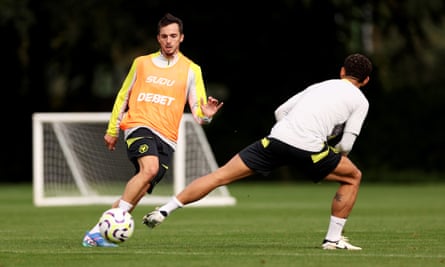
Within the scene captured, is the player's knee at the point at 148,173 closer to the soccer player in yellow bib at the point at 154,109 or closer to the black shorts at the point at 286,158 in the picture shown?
the soccer player in yellow bib at the point at 154,109

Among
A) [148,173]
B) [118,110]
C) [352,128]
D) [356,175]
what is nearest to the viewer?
[352,128]

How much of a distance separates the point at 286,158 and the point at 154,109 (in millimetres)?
1554

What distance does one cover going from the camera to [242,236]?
1403 cm

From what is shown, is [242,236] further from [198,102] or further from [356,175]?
[356,175]

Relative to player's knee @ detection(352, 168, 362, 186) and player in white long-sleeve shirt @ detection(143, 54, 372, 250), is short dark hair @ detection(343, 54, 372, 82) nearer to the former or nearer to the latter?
player in white long-sleeve shirt @ detection(143, 54, 372, 250)

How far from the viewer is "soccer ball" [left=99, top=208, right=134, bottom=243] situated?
11523mm

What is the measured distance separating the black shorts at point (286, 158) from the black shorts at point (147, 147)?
3.22ft

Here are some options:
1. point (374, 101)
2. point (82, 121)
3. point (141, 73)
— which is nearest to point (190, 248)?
point (141, 73)

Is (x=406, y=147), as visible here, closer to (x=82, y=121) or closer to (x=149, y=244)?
(x=82, y=121)

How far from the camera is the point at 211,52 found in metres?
35.8

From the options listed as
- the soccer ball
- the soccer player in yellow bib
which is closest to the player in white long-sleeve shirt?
the soccer ball

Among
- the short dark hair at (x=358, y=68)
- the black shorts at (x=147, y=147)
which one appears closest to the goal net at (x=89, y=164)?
the black shorts at (x=147, y=147)

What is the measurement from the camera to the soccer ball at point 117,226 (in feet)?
37.8

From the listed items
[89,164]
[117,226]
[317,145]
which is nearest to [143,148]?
[117,226]
